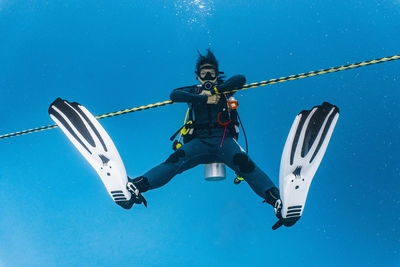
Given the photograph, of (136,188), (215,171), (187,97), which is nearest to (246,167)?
(215,171)

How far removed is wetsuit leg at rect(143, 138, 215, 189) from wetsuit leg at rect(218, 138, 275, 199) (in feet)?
0.56

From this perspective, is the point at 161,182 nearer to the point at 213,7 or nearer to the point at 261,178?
the point at 261,178

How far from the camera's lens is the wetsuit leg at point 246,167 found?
2717 millimetres

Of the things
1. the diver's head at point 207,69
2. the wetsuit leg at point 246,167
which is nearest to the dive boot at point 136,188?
the wetsuit leg at point 246,167

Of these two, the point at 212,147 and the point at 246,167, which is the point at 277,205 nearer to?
the point at 246,167

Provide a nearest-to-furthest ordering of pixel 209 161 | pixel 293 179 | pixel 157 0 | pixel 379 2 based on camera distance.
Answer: pixel 293 179 → pixel 209 161 → pixel 379 2 → pixel 157 0

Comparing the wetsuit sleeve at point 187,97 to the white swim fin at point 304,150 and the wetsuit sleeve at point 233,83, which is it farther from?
the white swim fin at point 304,150

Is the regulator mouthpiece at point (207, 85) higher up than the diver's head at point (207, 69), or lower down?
lower down

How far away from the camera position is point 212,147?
3002 mm

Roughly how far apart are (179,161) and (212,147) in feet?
1.14

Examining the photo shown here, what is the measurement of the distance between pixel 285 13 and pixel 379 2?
184 cm

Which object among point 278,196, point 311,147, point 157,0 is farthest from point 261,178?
point 157,0

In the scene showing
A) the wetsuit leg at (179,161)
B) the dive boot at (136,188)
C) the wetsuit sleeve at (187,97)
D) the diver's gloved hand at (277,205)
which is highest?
the wetsuit sleeve at (187,97)

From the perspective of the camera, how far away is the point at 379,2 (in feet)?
21.0
